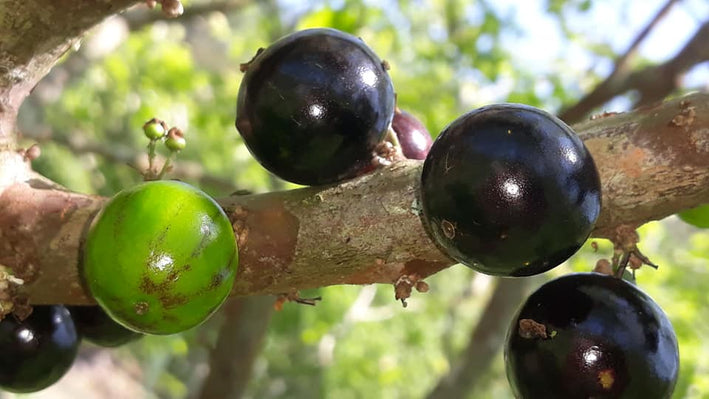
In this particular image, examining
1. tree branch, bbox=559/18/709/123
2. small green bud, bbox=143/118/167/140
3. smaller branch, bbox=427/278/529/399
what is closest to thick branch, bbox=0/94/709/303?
small green bud, bbox=143/118/167/140

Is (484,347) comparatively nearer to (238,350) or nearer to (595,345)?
(238,350)

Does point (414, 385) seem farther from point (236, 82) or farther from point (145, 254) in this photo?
point (145, 254)

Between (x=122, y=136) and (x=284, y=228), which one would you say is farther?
(x=122, y=136)

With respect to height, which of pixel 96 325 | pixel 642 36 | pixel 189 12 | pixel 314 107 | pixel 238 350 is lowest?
pixel 238 350

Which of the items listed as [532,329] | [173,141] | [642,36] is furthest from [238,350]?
[642,36]

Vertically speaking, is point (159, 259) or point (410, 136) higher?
point (159, 259)

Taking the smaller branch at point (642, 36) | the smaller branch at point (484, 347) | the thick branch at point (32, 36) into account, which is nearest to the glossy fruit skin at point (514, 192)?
the thick branch at point (32, 36)

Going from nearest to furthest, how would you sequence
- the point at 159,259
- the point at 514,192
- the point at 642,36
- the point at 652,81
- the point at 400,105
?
the point at 514,192 < the point at 159,259 < the point at 652,81 < the point at 642,36 < the point at 400,105

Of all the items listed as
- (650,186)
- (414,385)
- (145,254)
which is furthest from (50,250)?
(414,385)
